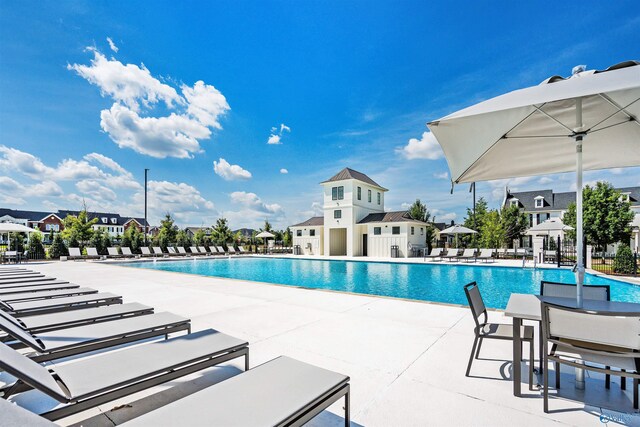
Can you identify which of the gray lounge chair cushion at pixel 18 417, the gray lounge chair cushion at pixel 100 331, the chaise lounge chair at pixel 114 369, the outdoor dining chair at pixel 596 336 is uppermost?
the gray lounge chair cushion at pixel 18 417

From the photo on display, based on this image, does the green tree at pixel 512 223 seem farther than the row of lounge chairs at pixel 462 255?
Yes

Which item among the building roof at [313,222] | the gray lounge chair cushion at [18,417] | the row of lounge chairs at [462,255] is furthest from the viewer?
the building roof at [313,222]

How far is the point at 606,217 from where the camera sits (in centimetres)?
1900

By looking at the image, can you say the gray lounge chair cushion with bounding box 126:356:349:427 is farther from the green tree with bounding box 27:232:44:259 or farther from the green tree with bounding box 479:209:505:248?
the green tree with bounding box 479:209:505:248

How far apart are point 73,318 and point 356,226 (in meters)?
22.8

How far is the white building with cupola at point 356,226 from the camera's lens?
78.0ft

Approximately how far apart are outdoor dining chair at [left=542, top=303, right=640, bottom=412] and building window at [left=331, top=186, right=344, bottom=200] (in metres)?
23.5

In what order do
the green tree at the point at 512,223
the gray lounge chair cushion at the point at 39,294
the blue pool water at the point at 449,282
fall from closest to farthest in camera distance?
the gray lounge chair cushion at the point at 39,294, the blue pool water at the point at 449,282, the green tree at the point at 512,223

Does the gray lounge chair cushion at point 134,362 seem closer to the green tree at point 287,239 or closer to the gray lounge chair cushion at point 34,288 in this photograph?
the gray lounge chair cushion at point 34,288

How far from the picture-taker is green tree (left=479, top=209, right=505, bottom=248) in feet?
83.4

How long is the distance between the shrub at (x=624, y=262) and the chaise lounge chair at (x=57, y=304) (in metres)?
16.9

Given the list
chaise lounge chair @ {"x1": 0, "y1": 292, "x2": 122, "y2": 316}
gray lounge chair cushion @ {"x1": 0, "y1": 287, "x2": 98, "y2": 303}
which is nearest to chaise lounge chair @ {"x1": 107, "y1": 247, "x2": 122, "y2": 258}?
gray lounge chair cushion @ {"x1": 0, "y1": 287, "x2": 98, "y2": 303}

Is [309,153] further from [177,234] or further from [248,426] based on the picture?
[248,426]

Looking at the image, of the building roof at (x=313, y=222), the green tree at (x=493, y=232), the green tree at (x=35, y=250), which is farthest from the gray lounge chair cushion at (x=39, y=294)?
the green tree at (x=493, y=232)
